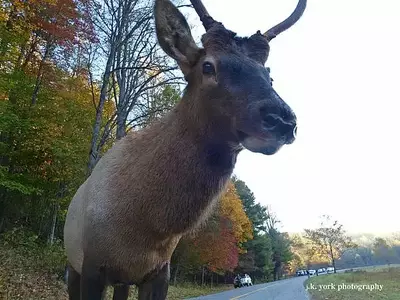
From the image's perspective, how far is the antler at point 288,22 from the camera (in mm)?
3184

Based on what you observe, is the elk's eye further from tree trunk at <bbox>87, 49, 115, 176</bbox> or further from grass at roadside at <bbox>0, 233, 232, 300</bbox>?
grass at roadside at <bbox>0, 233, 232, 300</bbox>

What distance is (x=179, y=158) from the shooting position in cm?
261

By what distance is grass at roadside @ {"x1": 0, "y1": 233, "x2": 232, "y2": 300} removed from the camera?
35.9 ft

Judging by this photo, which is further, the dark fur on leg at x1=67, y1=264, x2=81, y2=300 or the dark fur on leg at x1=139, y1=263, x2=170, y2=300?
the dark fur on leg at x1=67, y1=264, x2=81, y2=300

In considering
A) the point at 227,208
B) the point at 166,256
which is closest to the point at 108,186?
the point at 166,256

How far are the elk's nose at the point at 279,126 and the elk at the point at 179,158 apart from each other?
2 cm

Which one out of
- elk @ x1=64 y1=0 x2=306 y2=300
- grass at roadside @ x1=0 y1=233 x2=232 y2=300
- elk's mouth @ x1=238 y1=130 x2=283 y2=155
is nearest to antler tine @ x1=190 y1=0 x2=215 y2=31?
elk @ x1=64 y1=0 x2=306 y2=300

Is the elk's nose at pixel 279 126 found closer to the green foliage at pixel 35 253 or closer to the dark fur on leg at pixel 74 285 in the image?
the dark fur on leg at pixel 74 285

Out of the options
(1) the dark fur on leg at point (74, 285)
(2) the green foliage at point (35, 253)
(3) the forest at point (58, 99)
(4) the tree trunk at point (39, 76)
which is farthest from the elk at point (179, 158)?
(4) the tree trunk at point (39, 76)

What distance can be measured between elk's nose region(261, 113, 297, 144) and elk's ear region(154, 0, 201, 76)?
94 cm

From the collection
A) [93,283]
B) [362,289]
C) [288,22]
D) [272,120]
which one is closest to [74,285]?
[93,283]

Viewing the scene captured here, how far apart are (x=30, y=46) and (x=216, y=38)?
17394 mm

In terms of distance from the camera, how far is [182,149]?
263 centimetres

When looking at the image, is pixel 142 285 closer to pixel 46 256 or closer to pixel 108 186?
pixel 108 186
